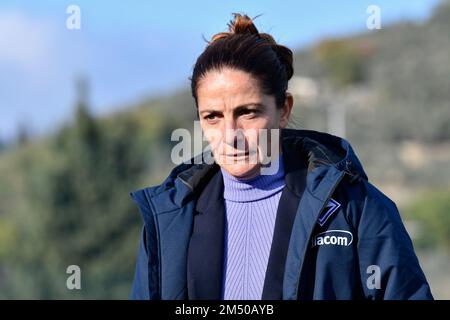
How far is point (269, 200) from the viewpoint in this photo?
3.17 meters

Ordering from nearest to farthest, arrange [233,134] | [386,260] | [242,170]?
[386,260] < [233,134] < [242,170]

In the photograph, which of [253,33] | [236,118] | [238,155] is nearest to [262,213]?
[238,155]

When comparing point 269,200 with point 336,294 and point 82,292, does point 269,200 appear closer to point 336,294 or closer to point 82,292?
point 336,294

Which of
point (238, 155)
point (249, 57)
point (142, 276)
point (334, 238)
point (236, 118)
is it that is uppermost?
point (249, 57)

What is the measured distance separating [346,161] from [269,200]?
0.91 ft

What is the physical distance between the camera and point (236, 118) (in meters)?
3.03

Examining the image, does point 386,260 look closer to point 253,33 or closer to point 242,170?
point 242,170

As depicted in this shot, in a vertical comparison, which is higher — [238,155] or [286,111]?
[286,111]

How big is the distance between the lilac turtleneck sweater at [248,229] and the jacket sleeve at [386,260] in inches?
12.2

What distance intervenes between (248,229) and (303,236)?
23 cm

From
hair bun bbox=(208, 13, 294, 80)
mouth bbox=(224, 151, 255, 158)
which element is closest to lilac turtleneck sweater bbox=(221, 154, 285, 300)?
mouth bbox=(224, 151, 255, 158)

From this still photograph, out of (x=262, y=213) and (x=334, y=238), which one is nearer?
(x=334, y=238)

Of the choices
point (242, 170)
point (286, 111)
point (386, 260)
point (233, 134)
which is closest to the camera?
point (386, 260)

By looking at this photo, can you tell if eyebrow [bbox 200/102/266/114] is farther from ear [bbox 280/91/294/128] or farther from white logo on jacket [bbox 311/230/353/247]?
white logo on jacket [bbox 311/230/353/247]
